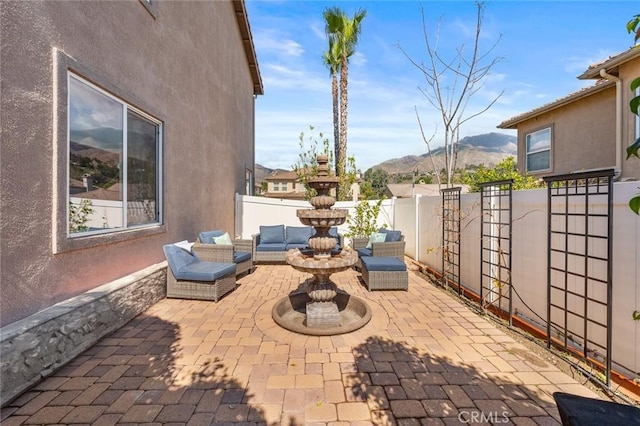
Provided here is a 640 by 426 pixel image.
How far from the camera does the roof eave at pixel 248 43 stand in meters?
10.4

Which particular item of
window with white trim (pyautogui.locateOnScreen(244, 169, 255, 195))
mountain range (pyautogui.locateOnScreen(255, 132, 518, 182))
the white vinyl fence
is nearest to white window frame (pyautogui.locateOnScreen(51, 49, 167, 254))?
the white vinyl fence

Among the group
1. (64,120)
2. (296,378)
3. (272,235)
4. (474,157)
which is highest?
(474,157)

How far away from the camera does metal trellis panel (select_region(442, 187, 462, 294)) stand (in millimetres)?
5891

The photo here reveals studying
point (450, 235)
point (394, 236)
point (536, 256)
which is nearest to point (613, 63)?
point (450, 235)

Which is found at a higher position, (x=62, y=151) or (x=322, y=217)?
(x=62, y=151)

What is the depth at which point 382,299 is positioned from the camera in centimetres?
523

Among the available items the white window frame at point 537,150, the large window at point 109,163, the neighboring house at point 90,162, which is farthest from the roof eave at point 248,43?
the white window frame at point 537,150

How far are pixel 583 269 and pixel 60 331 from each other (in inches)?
234

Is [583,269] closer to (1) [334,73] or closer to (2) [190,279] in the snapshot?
(2) [190,279]

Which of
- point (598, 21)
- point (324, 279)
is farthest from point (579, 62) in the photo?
point (324, 279)

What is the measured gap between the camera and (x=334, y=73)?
14.6 metres

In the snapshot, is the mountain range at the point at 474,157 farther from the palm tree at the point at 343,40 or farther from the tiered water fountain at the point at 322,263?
the tiered water fountain at the point at 322,263

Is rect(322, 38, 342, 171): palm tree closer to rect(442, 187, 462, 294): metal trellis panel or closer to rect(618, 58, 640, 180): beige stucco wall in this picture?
rect(442, 187, 462, 294): metal trellis panel

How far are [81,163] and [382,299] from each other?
512cm
